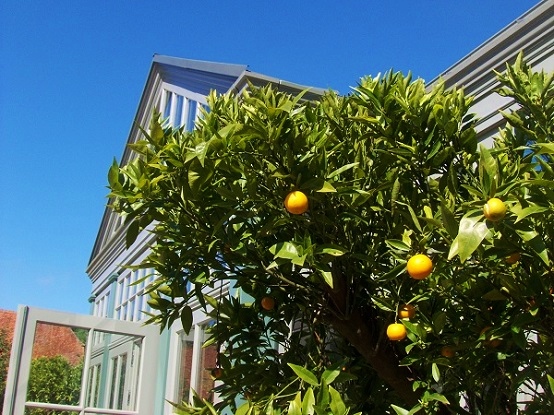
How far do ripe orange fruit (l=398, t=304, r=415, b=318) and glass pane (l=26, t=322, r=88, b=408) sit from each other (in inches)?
181

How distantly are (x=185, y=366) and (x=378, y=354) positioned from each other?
4807 millimetres

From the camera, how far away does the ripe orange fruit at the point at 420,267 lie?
6.34 feet

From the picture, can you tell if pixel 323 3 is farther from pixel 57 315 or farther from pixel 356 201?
pixel 356 201

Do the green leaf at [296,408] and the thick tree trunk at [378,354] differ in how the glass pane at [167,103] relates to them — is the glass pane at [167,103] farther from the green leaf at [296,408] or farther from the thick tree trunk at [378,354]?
the green leaf at [296,408]

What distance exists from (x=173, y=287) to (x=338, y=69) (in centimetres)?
356

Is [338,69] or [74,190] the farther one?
[74,190]

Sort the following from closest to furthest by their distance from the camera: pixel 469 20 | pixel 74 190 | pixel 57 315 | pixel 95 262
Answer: pixel 469 20 < pixel 57 315 < pixel 74 190 < pixel 95 262

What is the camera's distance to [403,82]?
2.36 metres

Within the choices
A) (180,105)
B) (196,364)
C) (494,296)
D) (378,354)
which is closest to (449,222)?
(494,296)

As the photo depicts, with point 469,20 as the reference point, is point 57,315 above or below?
below

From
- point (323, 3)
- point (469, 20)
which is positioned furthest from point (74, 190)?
point (469, 20)

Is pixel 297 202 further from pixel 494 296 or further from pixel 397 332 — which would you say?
pixel 494 296

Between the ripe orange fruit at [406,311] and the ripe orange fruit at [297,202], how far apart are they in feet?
1.74

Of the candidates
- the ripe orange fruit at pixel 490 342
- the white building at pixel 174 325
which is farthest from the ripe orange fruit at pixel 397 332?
the white building at pixel 174 325
